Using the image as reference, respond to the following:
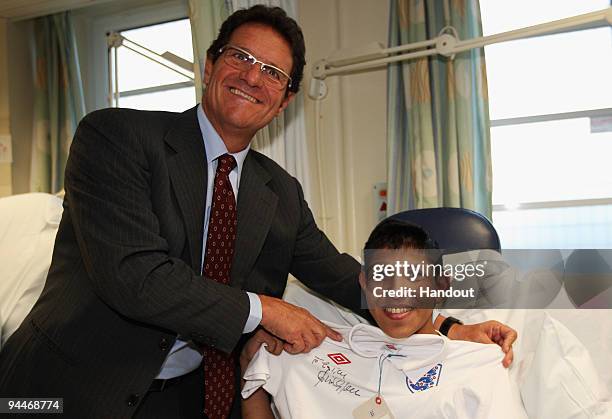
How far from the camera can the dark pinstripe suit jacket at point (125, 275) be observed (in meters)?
1.20

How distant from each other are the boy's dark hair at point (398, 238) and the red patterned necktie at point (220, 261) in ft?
1.14

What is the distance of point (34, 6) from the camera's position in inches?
117

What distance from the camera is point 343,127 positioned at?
9.37 feet

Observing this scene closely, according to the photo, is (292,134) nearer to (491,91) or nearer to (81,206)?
(491,91)

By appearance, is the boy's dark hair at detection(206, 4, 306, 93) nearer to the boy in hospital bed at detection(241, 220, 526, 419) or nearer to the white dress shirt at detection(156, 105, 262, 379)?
the white dress shirt at detection(156, 105, 262, 379)

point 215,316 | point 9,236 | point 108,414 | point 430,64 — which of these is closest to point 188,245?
point 215,316

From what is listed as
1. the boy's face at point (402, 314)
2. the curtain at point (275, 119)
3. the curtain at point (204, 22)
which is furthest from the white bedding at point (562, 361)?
the curtain at point (204, 22)

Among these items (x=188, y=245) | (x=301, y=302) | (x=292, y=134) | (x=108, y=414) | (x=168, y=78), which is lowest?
(x=108, y=414)

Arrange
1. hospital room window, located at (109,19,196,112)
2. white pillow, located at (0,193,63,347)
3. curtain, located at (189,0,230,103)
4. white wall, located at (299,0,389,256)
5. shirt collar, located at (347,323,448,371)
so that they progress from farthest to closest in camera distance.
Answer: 1. hospital room window, located at (109,19,196,112)
2. white wall, located at (299,0,389,256)
3. curtain, located at (189,0,230,103)
4. white pillow, located at (0,193,63,347)
5. shirt collar, located at (347,323,448,371)

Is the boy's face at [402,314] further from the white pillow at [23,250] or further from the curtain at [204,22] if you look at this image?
the curtain at [204,22]

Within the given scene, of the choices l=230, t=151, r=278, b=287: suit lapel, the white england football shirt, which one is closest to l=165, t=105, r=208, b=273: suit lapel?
l=230, t=151, r=278, b=287: suit lapel

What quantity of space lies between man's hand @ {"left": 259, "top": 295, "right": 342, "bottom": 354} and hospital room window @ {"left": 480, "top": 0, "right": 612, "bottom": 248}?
1.47 metres

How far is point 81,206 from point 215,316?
1.20ft

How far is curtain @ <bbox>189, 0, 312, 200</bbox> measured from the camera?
2248 millimetres
